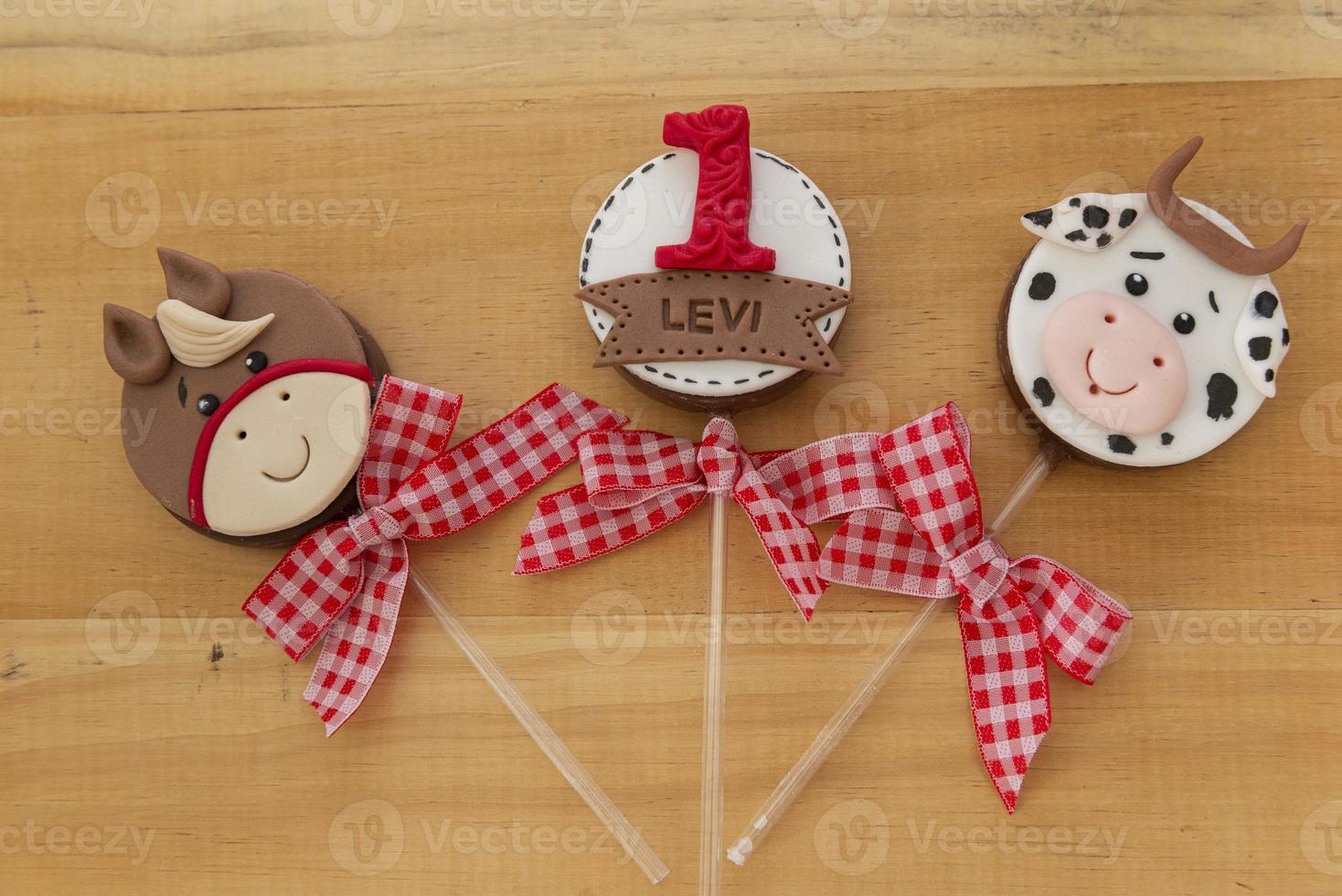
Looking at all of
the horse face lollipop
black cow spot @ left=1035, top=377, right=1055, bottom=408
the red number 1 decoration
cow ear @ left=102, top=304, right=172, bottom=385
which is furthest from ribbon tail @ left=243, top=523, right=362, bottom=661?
black cow spot @ left=1035, top=377, right=1055, bottom=408

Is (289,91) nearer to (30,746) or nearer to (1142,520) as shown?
(30,746)

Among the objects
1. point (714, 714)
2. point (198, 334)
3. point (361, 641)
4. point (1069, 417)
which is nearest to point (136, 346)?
point (198, 334)

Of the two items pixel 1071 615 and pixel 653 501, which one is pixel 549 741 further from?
pixel 1071 615

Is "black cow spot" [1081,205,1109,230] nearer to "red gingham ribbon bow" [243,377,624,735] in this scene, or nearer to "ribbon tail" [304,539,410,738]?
"red gingham ribbon bow" [243,377,624,735]

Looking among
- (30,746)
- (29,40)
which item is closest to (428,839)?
(30,746)

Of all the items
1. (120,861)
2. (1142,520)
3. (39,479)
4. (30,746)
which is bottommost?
(120,861)
